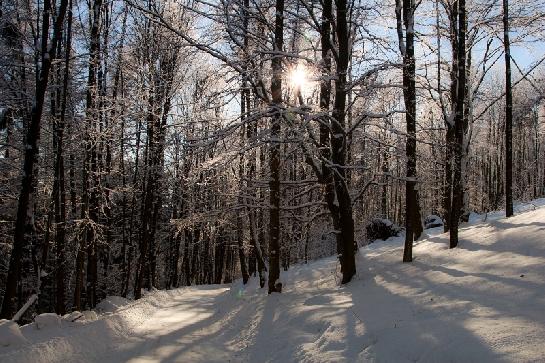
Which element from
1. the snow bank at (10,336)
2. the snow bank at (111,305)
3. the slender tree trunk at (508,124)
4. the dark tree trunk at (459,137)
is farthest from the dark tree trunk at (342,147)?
the snow bank at (111,305)

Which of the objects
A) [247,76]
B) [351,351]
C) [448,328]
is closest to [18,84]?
[247,76]

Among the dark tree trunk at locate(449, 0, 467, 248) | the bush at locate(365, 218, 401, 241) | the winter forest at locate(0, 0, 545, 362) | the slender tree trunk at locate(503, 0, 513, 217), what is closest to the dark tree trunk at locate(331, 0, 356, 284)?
the winter forest at locate(0, 0, 545, 362)

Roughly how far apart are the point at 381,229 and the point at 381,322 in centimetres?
1660

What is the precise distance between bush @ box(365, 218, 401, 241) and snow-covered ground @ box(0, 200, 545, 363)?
9520 mm

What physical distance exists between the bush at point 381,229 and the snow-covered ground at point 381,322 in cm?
952

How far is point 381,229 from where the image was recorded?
23172 mm

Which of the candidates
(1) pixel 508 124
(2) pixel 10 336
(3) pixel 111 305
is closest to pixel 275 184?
(2) pixel 10 336

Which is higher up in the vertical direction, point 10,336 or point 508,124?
point 508,124

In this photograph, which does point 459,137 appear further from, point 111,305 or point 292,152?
point 111,305

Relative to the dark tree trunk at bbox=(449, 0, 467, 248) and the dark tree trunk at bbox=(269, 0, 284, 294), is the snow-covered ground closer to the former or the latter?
the dark tree trunk at bbox=(449, 0, 467, 248)

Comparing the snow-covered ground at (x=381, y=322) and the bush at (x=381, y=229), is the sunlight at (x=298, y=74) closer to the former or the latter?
the snow-covered ground at (x=381, y=322)

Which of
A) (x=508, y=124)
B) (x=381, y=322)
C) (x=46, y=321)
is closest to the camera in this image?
(x=381, y=322)

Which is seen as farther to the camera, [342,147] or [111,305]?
[111,305]

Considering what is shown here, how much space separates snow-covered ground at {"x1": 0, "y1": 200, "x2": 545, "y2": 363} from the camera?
5.43 m
